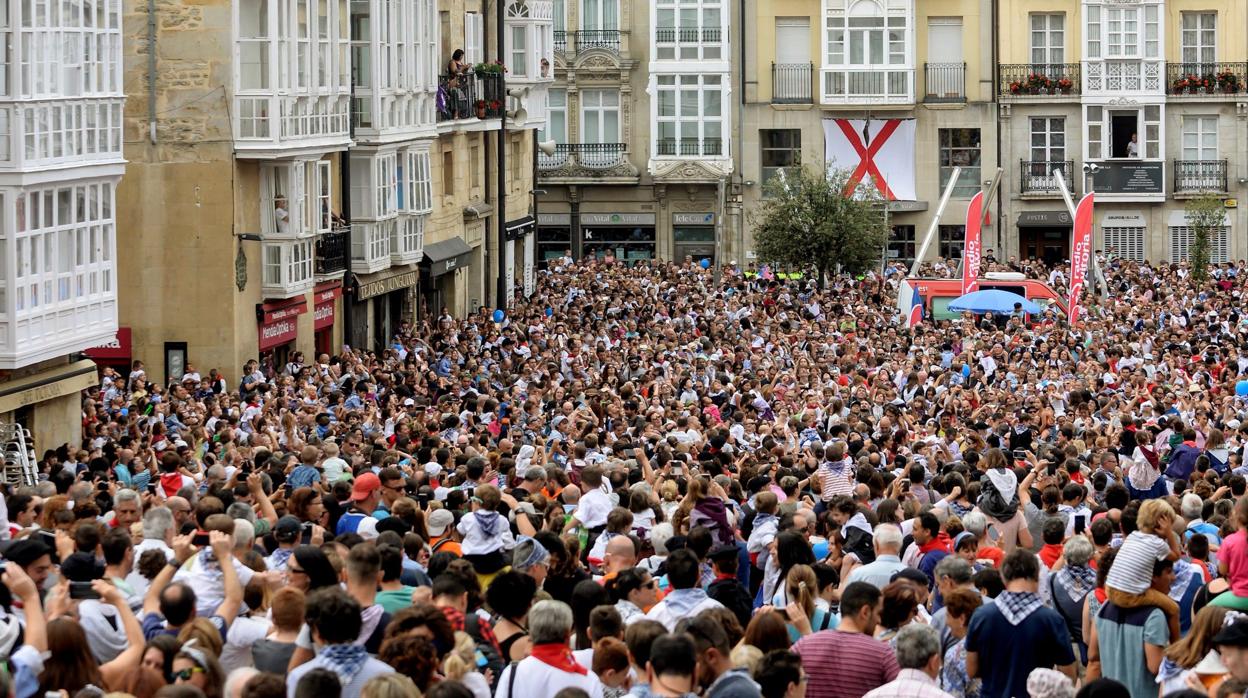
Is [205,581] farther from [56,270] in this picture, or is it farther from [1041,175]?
[1041,175]

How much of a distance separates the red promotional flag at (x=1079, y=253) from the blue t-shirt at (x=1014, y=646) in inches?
1171

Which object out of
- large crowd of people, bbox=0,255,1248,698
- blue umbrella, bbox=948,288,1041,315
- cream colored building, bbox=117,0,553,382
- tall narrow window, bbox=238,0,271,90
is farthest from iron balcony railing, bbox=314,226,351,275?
blue umbrella, bbox=948,288,1041,315

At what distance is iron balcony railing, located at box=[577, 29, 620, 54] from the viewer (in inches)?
2426

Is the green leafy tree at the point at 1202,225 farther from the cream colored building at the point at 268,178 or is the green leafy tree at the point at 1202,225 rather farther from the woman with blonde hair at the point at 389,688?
the woman with blonde hair at the point at 389,688

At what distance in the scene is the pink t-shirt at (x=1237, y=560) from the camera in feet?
41.0

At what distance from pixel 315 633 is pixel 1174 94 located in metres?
54.1

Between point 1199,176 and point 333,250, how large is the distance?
30.4 m

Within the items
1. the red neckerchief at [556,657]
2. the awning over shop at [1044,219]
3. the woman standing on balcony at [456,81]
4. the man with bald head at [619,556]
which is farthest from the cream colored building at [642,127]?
the red neckerchief at [556,657]

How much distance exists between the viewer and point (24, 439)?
27.2 metres

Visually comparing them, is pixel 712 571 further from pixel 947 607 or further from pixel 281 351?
pixel 281 351

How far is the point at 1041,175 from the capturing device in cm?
6131

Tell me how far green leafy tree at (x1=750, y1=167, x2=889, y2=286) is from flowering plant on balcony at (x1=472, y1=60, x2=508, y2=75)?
8.83 meters

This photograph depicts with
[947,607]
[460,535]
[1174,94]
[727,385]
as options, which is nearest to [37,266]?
[727,385]

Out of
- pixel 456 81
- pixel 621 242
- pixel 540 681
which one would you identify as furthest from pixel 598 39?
pixel 540 681
